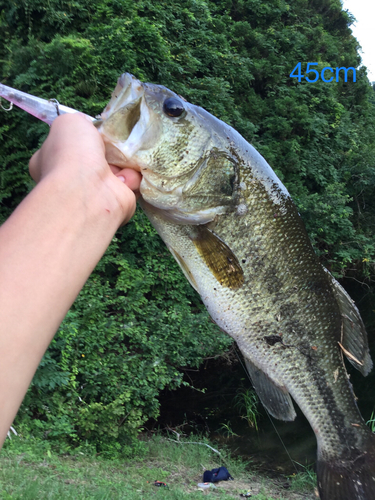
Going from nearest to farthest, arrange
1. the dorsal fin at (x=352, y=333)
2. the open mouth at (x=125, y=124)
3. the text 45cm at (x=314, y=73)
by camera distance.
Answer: the open mouth at (x=125, y=124) < the dorsal fin at (x=352, y=333) < the text 45cm at (x=314, y=73)

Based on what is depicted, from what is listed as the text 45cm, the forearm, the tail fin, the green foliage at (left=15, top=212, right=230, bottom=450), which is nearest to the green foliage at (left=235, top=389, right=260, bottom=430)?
the green foliage at (left=15, top=212, right=230, bottom=450)

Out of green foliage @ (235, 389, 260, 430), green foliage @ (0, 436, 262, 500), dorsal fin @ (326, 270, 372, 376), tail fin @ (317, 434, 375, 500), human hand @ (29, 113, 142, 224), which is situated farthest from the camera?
green foliage @ (235, 389, 260, 430)

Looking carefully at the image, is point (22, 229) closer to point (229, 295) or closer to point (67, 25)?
point (229, 295)

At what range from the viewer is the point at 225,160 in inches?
64.9

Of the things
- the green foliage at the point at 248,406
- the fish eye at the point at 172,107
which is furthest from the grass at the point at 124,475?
the fish eye at the point at 172,107

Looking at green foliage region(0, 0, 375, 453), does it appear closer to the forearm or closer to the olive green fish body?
the olive green fish body

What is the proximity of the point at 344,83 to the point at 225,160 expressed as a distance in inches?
625

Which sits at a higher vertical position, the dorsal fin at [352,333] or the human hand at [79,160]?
the human hand at [79,160]

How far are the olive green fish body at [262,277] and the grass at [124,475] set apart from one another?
1732 millimetres

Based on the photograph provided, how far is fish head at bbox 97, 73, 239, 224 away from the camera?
4.62 feet

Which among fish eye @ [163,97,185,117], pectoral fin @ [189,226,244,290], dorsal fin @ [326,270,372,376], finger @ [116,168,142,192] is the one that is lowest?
dorsal fin @ [326,270,372,376]

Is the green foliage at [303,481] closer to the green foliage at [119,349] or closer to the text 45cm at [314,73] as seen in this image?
the green foliage at [119,349]

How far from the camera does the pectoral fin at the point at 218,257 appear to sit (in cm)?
164

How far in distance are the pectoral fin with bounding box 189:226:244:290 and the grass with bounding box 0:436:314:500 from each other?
1.82 m
